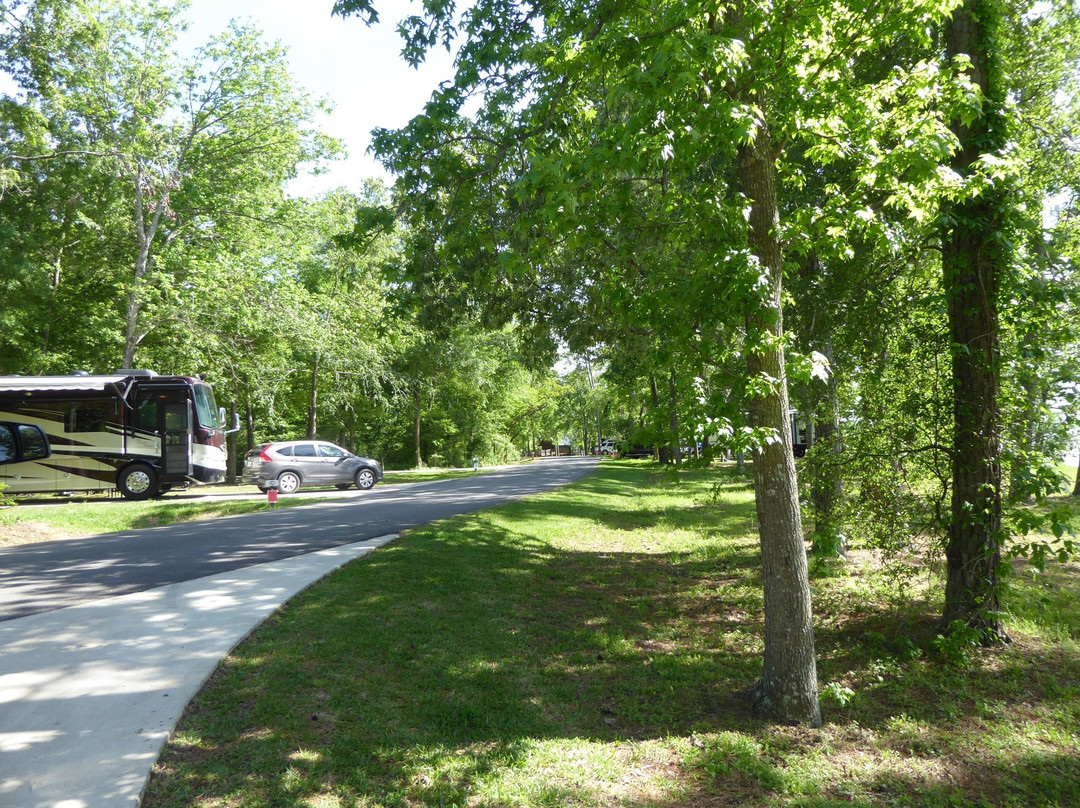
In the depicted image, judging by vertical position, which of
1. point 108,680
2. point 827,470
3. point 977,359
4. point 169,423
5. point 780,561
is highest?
point 977,359

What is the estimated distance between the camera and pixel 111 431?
17.6 m

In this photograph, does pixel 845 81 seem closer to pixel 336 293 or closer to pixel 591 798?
pixel 591 798

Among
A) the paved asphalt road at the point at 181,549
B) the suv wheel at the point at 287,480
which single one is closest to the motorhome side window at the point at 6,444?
the suv wheel at the point at 287,480

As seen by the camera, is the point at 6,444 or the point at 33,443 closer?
the point at 6,444

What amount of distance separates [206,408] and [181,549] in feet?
35.1

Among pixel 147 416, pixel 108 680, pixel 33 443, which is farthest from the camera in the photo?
pixel 147 416

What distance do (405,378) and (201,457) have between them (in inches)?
438

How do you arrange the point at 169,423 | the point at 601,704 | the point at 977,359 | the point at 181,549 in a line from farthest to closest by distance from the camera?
1. the point at 169,423
2. the point at 181,549
3. the point at 977,359
4. the point at 601,704

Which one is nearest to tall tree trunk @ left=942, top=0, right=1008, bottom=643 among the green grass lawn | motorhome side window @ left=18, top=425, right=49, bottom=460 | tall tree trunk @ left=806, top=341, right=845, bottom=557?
the green grass lawn

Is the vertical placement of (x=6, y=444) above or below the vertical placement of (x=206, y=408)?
below

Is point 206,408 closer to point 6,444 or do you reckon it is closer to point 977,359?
point 6,444

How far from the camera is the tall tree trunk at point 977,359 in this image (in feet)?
19.5

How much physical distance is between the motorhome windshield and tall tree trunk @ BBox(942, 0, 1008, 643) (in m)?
18.4

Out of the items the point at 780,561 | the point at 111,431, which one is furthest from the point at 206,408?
the point at 780,561
